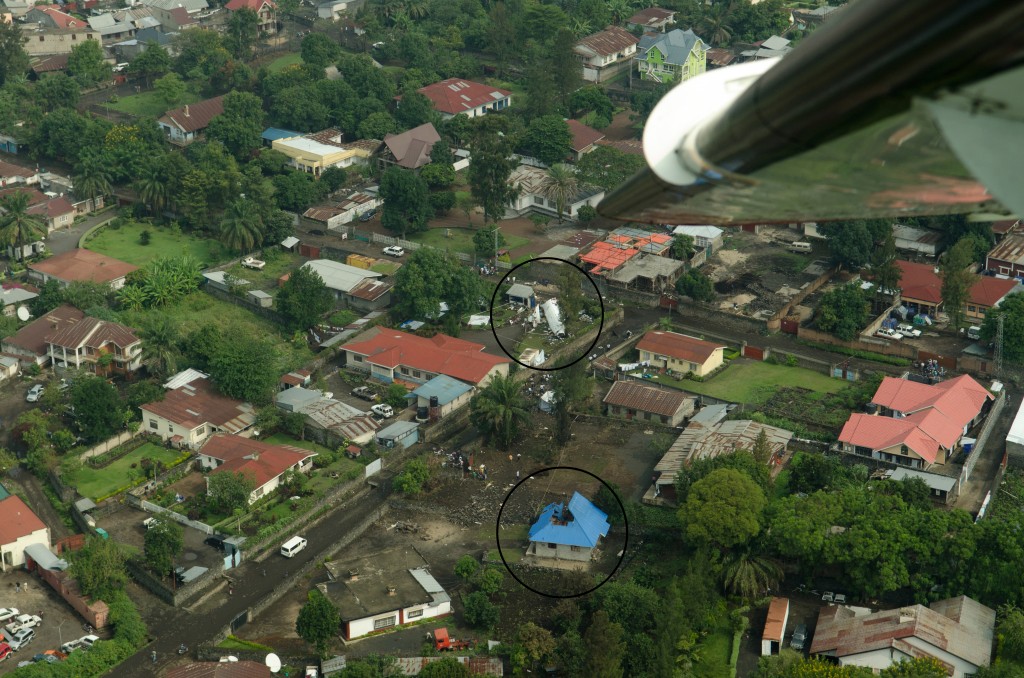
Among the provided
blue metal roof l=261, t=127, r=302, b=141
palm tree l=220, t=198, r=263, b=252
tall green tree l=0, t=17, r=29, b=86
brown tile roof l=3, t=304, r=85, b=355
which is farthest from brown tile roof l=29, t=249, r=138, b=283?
tall green tree l=0, t=17, r=29, b=86

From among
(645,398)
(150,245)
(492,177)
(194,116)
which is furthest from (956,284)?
(194,116)

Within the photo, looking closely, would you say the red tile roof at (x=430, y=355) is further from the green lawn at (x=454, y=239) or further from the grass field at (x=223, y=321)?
the green lawn at (x=454, y=239)

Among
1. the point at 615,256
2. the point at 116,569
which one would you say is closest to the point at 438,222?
the point at 615,256

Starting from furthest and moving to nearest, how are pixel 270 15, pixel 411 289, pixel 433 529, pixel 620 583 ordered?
pixel 270 15, pixel 411 289, pixel 433 529, pixel 620 583

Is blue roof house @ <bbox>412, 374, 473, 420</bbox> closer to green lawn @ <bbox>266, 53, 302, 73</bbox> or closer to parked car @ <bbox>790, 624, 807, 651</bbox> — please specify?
parked car @ <bbox>790, 624, 807, 651</bbox>

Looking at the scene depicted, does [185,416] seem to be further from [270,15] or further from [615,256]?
[270,15]

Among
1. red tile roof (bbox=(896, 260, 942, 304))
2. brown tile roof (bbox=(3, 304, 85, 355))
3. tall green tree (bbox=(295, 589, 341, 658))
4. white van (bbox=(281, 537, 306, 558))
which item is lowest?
red tile roof (bbox=(896, 260, 942, 304))
